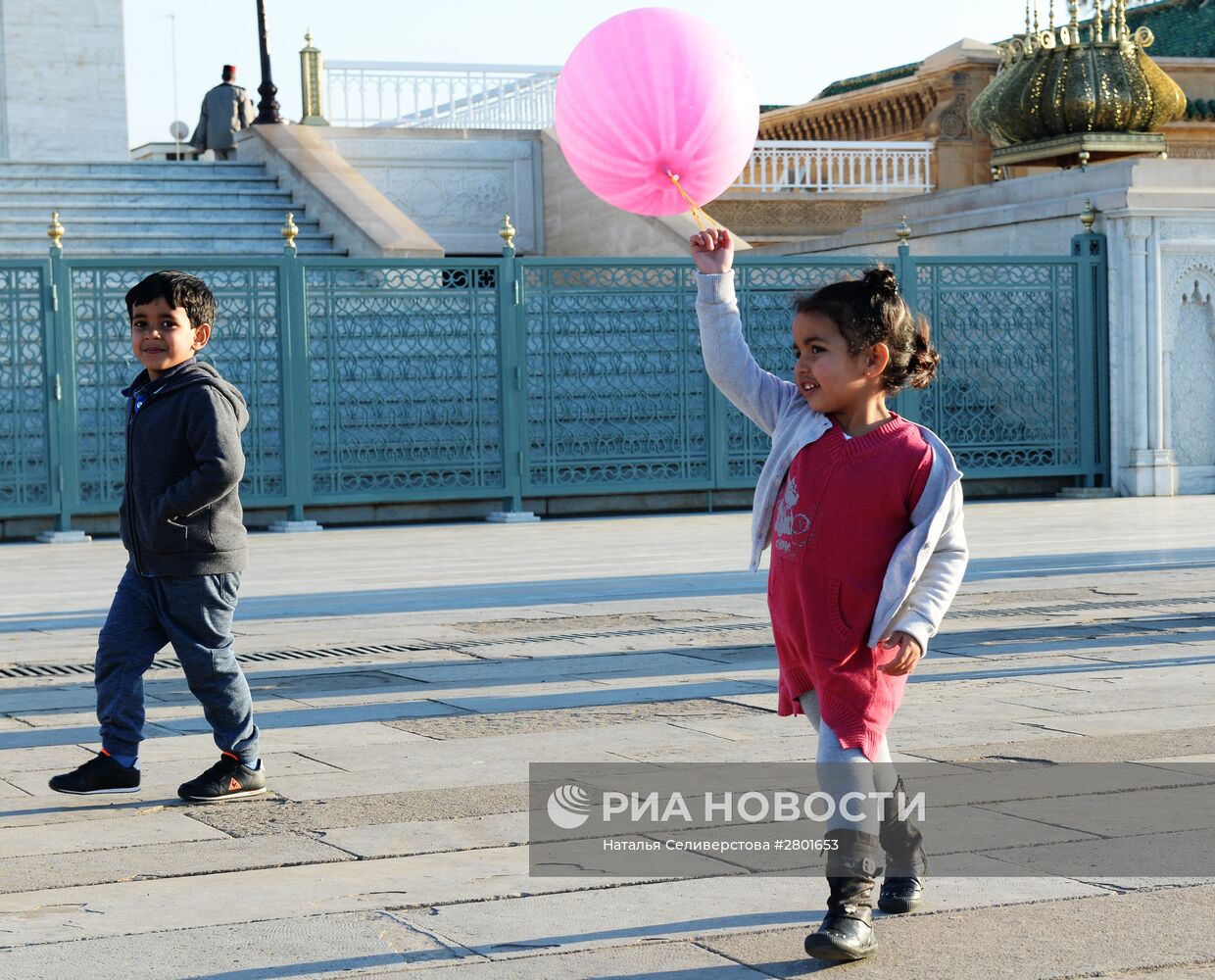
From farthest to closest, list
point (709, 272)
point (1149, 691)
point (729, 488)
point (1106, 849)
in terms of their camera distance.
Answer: point (729, 488)
point (1149, 691)
point (1106, 849)
point (709, 272)

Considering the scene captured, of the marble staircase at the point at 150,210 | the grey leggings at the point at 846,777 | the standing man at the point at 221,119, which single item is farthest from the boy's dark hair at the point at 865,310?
the standing man at the point at 221,119

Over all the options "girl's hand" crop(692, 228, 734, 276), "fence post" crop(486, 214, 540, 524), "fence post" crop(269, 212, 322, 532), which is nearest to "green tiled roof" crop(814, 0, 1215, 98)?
"fence post" crop(486, 214, 540, 524)

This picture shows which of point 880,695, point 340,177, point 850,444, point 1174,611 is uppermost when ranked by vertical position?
point 340,177

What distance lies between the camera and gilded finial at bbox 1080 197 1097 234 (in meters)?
18.0

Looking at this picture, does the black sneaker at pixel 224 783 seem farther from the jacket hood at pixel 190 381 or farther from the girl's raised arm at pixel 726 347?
the girl's raised arm at pixel 726 347

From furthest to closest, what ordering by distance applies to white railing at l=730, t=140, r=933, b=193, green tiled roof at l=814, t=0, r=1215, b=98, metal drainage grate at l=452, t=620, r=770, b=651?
green tiled roof at l=814, t=0, r=1215, b=98 < white railing at l=730, t=140, r=933, b=193 < metal drainage grate at l=452, t=620, r=770, b=651

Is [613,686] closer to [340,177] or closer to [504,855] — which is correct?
[504,855]

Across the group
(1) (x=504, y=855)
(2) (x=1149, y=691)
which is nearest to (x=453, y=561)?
(2) (x=1149, y=691)

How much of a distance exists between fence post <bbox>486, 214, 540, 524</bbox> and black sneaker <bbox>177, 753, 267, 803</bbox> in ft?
37.2

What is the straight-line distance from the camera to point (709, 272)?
14.1 ft

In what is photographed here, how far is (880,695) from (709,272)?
104 cm

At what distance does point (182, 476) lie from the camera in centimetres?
547

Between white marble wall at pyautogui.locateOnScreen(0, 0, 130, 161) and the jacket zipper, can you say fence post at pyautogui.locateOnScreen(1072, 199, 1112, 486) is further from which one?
white marble wall at pyautogui.locateOnScreen(0, 0, 130, 161)

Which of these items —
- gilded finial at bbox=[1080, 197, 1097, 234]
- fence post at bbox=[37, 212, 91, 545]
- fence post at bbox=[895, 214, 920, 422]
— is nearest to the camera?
fence post at bbox=[37, 212, 91, 545]
